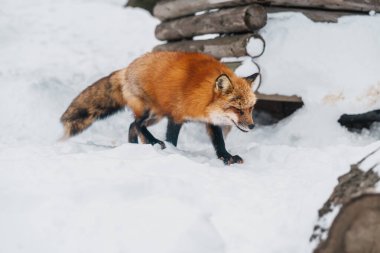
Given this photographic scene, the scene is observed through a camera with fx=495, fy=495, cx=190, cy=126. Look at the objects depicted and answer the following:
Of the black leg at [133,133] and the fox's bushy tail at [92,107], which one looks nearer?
the fox's bushy tail at [92,107]

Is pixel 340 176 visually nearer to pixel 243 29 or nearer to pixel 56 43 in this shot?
pixel 243 29

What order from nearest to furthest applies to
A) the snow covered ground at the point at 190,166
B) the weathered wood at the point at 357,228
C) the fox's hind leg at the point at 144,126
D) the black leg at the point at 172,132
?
the weathered wood at the point at 357,228 < the snow covered ground at the point at 190,166 < the fox's hind leg at the point at 144,126 < the black leg at the point at 172,132

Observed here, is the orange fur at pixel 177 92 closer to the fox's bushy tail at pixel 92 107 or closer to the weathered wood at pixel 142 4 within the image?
the fox's bushy tail at pixel 92 107

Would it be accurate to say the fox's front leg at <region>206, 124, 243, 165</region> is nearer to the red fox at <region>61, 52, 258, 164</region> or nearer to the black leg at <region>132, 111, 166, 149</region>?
the red fox at <region>61, 52, 258, 164</region>

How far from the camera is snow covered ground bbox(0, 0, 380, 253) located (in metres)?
2.98

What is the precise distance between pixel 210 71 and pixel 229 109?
52cm

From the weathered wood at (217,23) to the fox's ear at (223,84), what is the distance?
1.94 metres

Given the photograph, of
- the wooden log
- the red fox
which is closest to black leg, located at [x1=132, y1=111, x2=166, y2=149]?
the red fox

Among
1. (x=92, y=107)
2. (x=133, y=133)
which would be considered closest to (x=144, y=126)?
(x=133, y=133)

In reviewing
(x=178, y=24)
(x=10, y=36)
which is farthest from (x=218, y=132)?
(x=10, y=36)

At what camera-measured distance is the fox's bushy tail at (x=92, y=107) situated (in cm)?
578

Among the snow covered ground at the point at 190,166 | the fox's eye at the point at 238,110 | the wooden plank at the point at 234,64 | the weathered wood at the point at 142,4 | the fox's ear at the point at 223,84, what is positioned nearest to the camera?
the snow covered ground at the point at 190,166

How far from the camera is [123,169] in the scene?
379cm

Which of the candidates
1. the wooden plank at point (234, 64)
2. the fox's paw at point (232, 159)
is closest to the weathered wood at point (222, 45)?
the wooden plank at point (234, 64)
